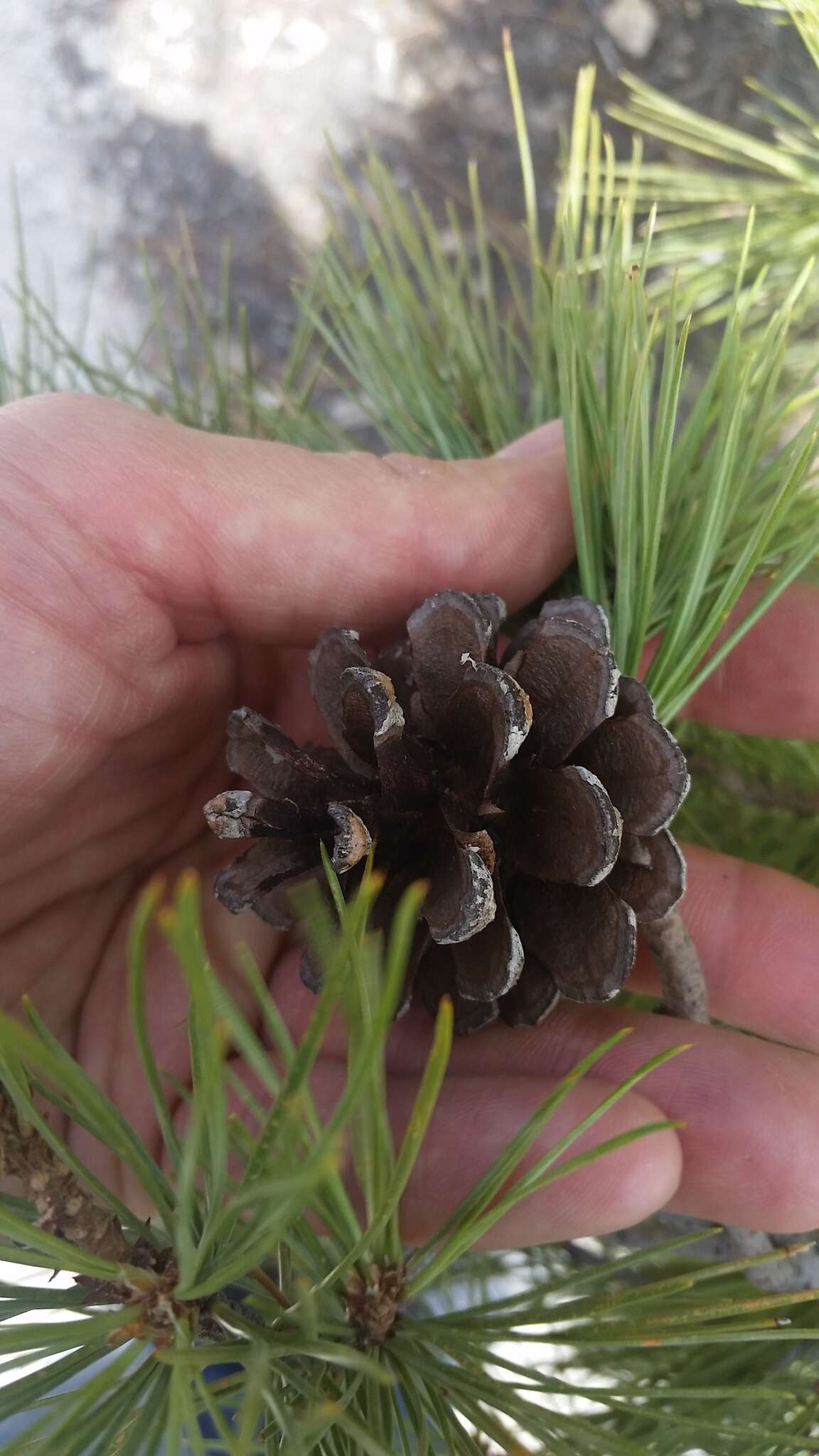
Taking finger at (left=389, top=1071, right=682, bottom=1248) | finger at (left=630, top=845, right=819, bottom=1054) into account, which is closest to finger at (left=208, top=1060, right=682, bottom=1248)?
finger at (left=389, top=1071, right=682, bottom=1248)

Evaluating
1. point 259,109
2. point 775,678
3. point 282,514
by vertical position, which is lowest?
point 775,678

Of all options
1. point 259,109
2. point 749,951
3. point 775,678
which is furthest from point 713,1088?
point 259,109

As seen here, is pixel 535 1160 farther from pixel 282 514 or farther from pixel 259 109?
pixel 259 109

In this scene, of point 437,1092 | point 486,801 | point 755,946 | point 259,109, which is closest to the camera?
point 437,1092

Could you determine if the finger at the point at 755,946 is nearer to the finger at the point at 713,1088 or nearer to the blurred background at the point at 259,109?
the finger at the point at 713,1088

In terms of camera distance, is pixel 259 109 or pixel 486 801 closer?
pixel 486 801

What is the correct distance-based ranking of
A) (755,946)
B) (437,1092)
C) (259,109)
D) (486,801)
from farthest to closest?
(259,109), (755,946), (486,801), (437,1092)

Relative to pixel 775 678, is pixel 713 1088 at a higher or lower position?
lower

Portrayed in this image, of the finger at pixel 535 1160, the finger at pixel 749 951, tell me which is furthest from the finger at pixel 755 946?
the finger at pixel 535 1160
